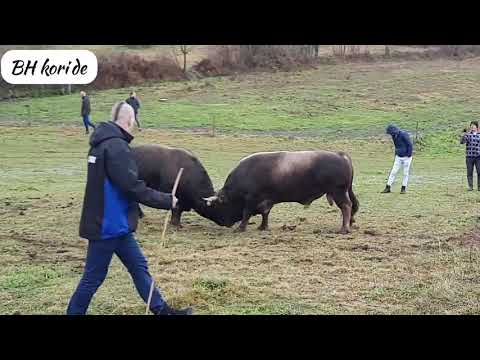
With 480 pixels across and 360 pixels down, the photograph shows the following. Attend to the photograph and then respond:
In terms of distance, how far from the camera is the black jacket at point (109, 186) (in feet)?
19.0

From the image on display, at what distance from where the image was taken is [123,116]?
19.7 ft

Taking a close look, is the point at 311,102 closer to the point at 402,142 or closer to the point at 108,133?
the point at 402,142

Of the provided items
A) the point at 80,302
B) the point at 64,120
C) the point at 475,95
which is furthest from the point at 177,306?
the point at 475,95

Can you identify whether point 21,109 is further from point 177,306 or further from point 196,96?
point 177,306

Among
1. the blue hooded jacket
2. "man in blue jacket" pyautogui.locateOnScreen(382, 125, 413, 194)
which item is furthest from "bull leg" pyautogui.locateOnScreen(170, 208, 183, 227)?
the blue hooded jacket

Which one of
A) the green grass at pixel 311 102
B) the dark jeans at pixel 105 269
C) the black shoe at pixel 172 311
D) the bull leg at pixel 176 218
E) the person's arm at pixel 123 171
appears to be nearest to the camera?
the person's arm at pixel 123 171

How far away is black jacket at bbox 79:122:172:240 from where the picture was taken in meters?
5.80

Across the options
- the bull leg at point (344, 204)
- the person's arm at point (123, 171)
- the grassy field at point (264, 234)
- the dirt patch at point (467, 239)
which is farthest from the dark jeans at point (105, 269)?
the dirt patch at point (467, 239)

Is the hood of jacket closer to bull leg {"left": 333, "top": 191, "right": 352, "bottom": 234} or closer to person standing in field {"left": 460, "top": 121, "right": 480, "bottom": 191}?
bull leg {"left": 333, "top": 191, "right": 352, "bottom": 234}

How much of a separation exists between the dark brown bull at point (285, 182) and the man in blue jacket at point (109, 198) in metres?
5.03

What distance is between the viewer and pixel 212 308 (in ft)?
22.5

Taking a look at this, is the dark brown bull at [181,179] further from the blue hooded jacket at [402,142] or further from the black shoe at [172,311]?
the blue hooded jacket at [402,142]

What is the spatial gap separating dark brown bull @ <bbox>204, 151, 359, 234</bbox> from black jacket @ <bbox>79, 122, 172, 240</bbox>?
16.8 ft

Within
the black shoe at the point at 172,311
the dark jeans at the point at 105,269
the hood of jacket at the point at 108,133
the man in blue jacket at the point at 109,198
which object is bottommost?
the black shoe at the point at 172,311
